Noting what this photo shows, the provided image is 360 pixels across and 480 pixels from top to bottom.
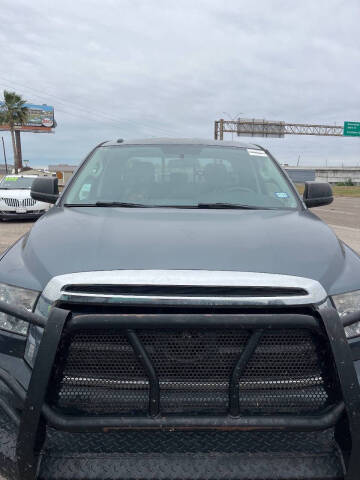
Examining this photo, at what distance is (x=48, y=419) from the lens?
5.10 feet

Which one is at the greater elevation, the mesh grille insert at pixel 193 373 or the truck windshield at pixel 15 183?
the mesh grille insert at pixel 193 373

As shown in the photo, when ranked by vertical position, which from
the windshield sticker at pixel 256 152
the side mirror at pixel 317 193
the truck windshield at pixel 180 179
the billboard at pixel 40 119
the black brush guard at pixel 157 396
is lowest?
the black brush guard at pixel 157 396

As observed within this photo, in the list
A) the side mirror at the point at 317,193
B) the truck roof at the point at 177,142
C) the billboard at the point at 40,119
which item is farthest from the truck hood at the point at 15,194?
the billboard at the point at 40,119

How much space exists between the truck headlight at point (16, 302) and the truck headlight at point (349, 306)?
1.21 meters

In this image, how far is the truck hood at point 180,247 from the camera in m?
1.72

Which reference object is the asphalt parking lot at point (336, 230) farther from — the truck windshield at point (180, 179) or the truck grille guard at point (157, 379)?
the truck grille guard at point (157, 379)

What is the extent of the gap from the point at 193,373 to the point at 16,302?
78 cm

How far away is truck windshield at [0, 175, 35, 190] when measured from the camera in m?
13.6

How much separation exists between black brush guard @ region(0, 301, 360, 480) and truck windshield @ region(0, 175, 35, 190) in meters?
12.8

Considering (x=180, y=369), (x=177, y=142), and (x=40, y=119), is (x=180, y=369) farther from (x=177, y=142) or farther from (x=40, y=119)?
(x=40, y=119)

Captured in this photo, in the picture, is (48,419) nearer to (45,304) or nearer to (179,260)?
(45,304)

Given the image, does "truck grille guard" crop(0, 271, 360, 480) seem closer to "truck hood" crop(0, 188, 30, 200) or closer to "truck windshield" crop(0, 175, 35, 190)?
"truck hood" crop(0, 188, 30, 200)

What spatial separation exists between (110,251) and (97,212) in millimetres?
877

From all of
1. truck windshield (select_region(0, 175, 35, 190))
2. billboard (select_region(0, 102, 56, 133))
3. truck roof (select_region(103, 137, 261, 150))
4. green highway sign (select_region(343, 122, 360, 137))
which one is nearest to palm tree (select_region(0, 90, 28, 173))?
billboard (select_region(0, 102, 56, 133))
